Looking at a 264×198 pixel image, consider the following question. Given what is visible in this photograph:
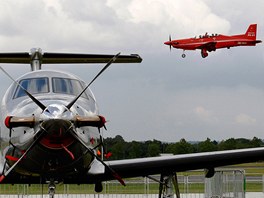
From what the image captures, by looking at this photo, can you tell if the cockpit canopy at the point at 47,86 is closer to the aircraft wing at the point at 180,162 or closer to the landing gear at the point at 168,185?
the aircraft wing at the point at 180,162

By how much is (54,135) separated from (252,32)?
90106mm

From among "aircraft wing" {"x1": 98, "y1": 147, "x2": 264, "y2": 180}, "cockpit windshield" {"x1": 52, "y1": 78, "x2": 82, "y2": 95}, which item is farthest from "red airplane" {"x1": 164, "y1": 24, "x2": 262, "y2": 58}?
"cockpit windshield" {"x1": 52, "y1": 78, "x2": 82, "y2": 95}

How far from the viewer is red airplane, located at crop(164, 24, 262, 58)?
293 ft

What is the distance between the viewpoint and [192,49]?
293ft

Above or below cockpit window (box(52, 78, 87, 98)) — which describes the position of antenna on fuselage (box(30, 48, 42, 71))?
above

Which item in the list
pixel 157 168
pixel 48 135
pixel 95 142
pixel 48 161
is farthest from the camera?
pixel 157 168

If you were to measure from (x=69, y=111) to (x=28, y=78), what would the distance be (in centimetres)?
282

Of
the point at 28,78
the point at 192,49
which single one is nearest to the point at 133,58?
the point at 28,78

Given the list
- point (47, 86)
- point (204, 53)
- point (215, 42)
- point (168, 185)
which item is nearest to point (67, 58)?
point (168, 185)

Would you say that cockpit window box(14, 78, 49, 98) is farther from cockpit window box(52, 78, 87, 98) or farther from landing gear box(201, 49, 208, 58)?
landing gear box(201, 49, 208, 58)

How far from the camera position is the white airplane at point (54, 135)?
1140 cm

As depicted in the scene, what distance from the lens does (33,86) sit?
13.5 m

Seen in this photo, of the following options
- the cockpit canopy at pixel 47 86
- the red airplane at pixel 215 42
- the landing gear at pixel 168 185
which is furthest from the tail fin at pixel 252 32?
the cockpit canopy at pixel 47 86

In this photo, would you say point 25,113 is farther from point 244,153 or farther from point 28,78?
point 244,153
